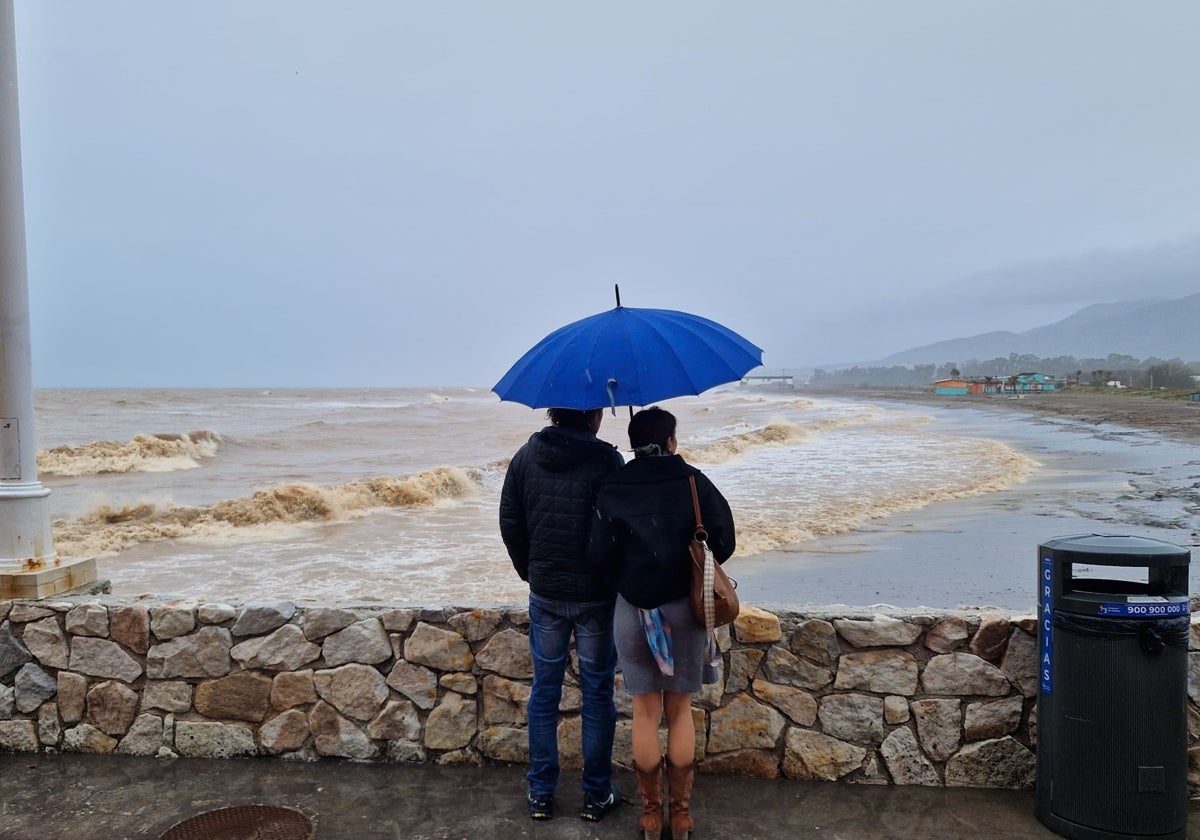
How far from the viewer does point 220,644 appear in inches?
158

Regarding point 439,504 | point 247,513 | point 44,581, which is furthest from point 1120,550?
point 439,504

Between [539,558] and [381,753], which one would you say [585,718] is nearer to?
[539,558]

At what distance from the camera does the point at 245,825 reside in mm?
3420

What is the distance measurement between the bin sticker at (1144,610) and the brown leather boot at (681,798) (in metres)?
1.65

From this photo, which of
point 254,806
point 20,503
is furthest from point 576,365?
point 20,503

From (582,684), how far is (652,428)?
1.11 m

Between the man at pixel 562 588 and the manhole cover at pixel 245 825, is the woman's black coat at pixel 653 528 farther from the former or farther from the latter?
the manhole cover at pixel 245 825

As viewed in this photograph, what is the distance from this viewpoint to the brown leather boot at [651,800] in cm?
322

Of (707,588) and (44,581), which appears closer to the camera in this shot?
(707,588)

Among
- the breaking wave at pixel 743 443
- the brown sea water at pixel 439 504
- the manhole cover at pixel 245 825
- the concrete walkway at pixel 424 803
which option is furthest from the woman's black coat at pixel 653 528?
the breaking wave at pixel 743 443

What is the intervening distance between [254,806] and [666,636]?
6.38ft

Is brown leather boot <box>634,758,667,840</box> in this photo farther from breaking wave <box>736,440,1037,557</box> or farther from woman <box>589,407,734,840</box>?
breaking wave <box>736,440,1037,557</box>

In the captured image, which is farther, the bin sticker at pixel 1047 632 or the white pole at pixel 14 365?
the white pole at pixel 14 365

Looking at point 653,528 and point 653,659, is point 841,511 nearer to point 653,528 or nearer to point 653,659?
point 653,659
